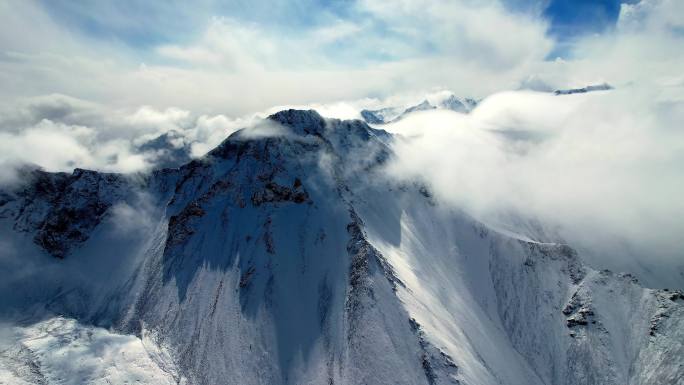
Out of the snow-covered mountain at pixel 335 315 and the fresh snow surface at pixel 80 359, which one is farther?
the fresh snow surface at pixel 80 359

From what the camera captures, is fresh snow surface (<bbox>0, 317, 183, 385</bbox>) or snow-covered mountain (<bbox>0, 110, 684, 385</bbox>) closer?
snow-covered mountain (<bbox>0, 110, 684, 385</bbox>)

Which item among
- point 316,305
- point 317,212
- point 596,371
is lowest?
point 596,371

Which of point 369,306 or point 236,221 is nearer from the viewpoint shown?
point 369,306

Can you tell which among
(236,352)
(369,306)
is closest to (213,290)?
(236,352)

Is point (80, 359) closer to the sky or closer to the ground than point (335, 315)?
closer to the ground

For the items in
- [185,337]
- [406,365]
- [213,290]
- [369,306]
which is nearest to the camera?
[406,365]

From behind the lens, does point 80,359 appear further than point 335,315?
Yes

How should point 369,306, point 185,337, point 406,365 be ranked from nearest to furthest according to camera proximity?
point 406,365
point 369,306
point 185,337

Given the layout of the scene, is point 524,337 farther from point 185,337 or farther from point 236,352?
point 185,337

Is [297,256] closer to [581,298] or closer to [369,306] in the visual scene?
[369,306]

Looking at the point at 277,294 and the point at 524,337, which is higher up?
the point at 277,294
